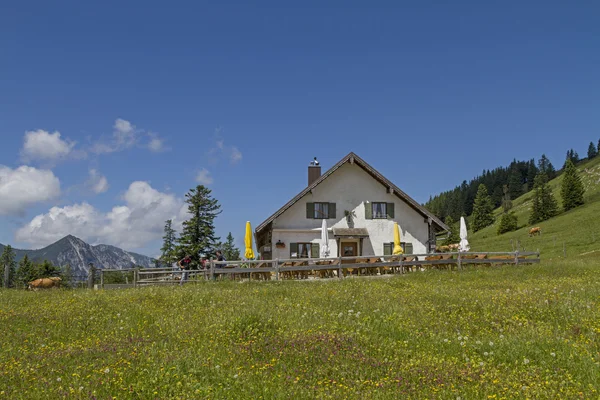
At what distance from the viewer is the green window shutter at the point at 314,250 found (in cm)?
3278

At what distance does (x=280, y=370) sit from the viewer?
7.64 meters

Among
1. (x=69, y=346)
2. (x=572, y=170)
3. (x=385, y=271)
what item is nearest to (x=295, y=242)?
(x=385, y=271)

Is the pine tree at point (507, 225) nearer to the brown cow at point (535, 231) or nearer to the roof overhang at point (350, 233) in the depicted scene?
the brown cow at point (535, 231)

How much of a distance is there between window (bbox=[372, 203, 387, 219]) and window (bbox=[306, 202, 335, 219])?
3.05 metres

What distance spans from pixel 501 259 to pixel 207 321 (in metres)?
20.4

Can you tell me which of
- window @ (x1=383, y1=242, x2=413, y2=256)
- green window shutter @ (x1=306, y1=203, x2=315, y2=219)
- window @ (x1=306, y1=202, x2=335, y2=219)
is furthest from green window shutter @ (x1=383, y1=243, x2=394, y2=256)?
green window shutter @ (x1=306, y1=203, x2=315, y2=219)

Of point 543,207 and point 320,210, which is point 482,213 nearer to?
point 543,207

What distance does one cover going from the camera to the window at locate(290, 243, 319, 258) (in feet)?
107

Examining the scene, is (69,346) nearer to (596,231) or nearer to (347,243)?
(347,243)

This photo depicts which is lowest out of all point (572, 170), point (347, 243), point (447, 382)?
point (447, 382)

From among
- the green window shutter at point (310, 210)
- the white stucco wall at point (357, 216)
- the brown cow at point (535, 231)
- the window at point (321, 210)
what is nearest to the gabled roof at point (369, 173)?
the white stucco wall at point (357, 216)

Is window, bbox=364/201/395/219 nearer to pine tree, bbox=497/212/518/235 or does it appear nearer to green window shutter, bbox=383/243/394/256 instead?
green window shutter, bbox=383/243/394/256

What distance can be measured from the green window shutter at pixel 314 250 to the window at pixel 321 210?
1.98 metres

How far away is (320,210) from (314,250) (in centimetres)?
287
